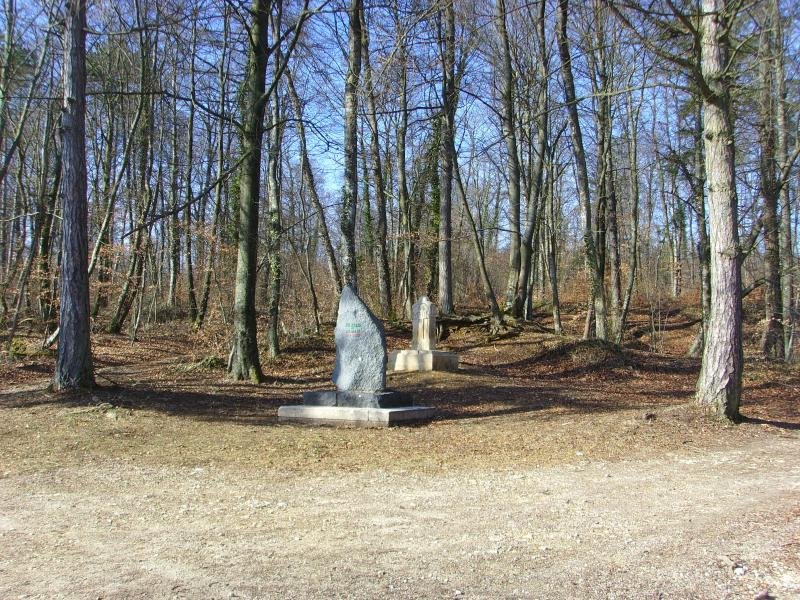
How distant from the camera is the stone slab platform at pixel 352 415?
9.20m

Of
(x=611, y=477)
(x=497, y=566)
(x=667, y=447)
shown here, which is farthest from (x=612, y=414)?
(x=497, y=566)

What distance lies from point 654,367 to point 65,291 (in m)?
13.2

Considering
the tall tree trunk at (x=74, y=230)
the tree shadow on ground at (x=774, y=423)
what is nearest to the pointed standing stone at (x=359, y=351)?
the tall tree trunk at (x=74, y=230)

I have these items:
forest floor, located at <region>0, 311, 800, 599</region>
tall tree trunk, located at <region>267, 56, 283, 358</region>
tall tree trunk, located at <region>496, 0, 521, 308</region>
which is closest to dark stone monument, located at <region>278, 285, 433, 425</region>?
forest floor, located at <region>0, 311, 800, 599</region>

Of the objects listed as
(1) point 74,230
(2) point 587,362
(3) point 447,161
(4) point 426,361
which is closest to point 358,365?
(1) point 74,230

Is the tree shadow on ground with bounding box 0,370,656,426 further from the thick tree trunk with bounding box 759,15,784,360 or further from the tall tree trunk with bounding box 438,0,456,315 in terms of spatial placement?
the tall tree trunk with bounding box 438,0,456,315

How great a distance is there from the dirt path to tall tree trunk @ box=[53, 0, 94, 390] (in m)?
4.05

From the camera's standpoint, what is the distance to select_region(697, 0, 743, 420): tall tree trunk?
8078 millimetres

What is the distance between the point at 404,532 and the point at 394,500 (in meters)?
0.88

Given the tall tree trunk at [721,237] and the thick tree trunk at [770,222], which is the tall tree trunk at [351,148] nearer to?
the tall tree trunk at [721,237]

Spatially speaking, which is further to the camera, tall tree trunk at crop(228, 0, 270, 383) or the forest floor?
tall tree trunk at crop(228, 0, 270, 383)

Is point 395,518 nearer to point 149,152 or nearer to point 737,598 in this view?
point 737,598

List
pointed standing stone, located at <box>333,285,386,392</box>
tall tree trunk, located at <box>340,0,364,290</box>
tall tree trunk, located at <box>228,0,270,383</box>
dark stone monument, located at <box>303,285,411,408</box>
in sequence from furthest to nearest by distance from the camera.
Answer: tall tree trunk, located at <box>340,0,364,290</box> < tall tree trunk, located at <box>228,0,270,383</box> < pointed standing stone, located at <box>333,285,386,392</box> < dark stone monument, located at <box>303,285,411,408</box>

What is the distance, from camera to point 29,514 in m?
4.89
